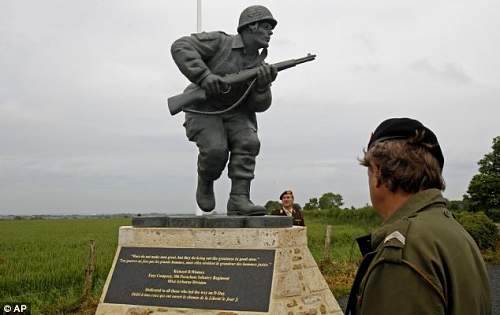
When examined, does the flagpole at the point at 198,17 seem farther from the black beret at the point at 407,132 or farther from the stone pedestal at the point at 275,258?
the black beret at the point at 407,132

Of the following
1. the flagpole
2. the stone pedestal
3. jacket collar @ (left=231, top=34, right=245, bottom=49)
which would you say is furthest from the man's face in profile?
the flagpole

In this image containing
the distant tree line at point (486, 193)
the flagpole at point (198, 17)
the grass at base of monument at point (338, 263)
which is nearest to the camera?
the flagpole at point (198, 17)

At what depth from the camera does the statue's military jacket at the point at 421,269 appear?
4.17 feet

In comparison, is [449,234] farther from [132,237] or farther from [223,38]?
[223,38]

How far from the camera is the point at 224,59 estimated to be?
16.5ft

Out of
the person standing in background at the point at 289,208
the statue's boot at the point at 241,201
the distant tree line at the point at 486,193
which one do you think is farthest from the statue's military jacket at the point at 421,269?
the distant tree line at the point at 486,193

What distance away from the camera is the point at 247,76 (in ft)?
15.9

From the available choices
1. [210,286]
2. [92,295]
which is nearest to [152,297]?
[210,286]

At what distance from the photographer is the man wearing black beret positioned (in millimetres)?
1280

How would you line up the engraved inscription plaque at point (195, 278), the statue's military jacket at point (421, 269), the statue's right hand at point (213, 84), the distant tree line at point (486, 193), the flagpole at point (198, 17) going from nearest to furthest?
1. the statue's military jacket at point (421, 269)
2. the engraved inscription plaque at point (195, 278)
3. the statue's right hand at point (213, 84)
4. the flagpole at point (198, 17)
5. the distant tree line at point (486, 193)

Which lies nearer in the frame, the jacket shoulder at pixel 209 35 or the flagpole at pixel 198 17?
the jacket shoulder at pixel 209 35

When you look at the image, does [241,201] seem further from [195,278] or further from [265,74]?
[265,74]
